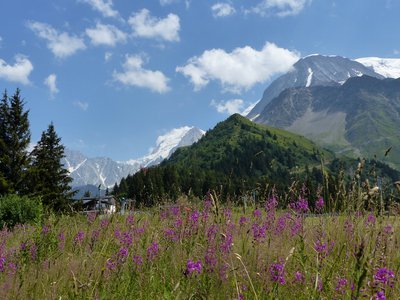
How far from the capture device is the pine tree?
156 ft

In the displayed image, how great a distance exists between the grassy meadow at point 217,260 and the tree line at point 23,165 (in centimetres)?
3741

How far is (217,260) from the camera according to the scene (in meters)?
4.01

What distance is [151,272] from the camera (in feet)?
15.1

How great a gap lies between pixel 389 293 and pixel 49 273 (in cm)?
374

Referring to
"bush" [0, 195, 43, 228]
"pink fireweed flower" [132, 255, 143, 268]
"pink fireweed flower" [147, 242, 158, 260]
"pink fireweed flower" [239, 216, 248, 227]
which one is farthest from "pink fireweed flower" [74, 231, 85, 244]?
"bush" [0, 195, 43, 228]

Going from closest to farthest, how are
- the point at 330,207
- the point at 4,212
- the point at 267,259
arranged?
the point at 267,259 → the point at 330,207 → the point at 4,212

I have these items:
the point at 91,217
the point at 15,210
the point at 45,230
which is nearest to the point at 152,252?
the point at 45,230

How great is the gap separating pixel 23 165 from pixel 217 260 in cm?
4664

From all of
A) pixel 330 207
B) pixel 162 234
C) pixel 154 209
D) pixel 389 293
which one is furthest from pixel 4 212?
pixel 389 293

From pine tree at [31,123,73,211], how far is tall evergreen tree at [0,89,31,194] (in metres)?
1.52

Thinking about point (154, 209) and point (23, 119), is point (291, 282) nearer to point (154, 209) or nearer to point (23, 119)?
point (154, 209)

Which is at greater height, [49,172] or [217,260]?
[49,172]

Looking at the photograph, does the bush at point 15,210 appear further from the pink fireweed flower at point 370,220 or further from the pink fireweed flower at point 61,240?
the pink fireweed flower at point 370,220

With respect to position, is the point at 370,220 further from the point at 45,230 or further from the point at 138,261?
the point at 45,230
